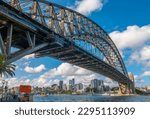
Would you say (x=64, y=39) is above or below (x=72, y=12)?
below

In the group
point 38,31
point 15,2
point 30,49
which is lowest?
point 30,49

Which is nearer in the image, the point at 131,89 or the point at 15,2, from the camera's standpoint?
the point at 15,2

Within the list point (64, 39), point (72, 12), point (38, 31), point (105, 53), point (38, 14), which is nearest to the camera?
point (38, 31)

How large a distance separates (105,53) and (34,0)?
66078mm

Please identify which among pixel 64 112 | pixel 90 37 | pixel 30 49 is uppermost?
pixel 90 37

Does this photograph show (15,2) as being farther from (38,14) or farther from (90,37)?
(90,37)

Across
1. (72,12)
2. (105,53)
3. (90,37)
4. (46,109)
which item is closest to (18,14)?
(46,109)

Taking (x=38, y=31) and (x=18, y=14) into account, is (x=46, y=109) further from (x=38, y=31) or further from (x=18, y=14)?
(x=38, y=31)

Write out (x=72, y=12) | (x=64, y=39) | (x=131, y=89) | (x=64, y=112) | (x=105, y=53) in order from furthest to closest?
(x=131, y=89)
(x=105, y=53)
(x=72, y=12)
(x=64, y=39)
(x=64, y=112)

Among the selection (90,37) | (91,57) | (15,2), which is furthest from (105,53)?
(15,2)

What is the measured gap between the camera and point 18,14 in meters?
33.7

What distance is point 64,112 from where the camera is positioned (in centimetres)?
761

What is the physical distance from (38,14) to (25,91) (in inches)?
597

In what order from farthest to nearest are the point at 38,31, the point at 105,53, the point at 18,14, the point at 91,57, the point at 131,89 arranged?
1. the point at 131,89
2. the point at 105,53
3. the point at 91,57
4. the point at 38,31
5. the point at 18,14
